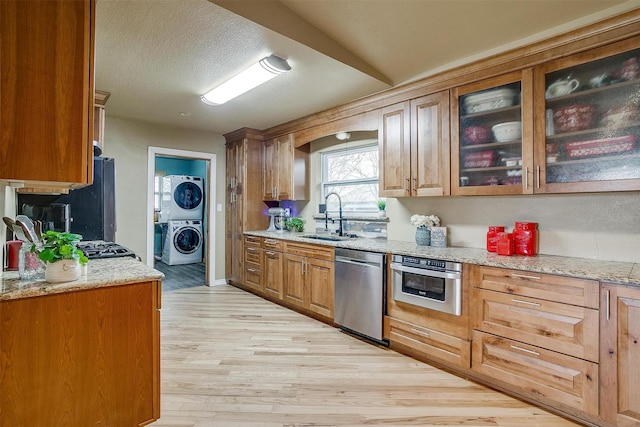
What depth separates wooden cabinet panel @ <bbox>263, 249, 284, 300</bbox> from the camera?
3.95 m

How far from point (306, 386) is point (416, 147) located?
7.07 ft

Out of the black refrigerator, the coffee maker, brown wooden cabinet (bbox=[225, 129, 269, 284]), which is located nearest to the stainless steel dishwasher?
the coffee maker

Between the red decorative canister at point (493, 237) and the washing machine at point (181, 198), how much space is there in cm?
625

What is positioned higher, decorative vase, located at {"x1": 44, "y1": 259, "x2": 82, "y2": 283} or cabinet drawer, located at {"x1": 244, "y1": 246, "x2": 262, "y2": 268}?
decorative vase, located at {"x1": 44, "y1": 259, "x2": 82, "y2": 283}

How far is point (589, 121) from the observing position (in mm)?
2033

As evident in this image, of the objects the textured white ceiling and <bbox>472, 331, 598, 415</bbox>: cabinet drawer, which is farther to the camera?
the textured white ceiling

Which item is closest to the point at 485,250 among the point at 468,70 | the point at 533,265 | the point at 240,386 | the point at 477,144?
Answer: the point at 533,265

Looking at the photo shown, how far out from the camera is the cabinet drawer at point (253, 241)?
14.2ft

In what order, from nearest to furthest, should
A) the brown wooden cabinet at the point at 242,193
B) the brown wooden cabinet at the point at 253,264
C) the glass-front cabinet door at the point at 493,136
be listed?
the glass-front cabinet door at the point at 493,136, the brown wooden cabinet at the point at 253,264, the brown wooden cabinet at the point at 242,193

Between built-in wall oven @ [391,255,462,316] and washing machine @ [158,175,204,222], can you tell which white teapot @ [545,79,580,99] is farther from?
washing machine @ [158,175,204,222]

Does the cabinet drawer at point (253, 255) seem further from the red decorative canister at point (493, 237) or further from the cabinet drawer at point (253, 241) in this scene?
the red decorative canister at point (493, 237)

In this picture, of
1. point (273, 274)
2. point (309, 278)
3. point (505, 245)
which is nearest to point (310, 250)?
point (309, 278)

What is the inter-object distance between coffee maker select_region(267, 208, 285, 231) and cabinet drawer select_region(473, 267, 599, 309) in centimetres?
290

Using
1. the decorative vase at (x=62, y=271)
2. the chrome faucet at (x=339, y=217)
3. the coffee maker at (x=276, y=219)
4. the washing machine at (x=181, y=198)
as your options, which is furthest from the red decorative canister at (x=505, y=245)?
the washing machine at (x=181, y=198)
